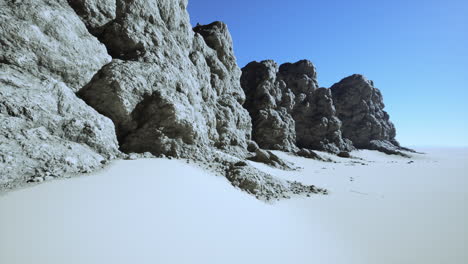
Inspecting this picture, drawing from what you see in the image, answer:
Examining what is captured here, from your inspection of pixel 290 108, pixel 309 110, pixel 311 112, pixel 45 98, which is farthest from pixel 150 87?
pixel 311 112

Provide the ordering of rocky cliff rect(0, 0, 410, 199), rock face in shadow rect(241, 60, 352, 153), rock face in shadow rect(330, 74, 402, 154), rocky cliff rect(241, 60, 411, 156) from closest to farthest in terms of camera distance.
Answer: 1. rocky cliff rect(0, 0, 410, 199)
2. rock face in shadow rect(241, 60, 352, 153)
3. rocky cliff rect(241, 60, 411, 156)
4. rock face in shadow rect(330, 74, 402, 154)

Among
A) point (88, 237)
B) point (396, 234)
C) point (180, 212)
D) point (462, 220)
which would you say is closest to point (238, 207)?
point (180, 212)

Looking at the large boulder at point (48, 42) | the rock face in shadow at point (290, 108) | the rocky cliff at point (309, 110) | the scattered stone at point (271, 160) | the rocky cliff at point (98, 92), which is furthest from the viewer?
the rocky cliff at point (309, 110)

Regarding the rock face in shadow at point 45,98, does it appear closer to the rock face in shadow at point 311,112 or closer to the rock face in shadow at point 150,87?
the rock face in shadow at point 150,87

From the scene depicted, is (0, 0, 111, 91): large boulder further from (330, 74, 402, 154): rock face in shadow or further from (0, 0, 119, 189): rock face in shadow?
(330, 74, 402, 154): rock face in shadow

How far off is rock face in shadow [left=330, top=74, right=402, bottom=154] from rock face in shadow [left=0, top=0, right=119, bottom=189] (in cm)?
6540

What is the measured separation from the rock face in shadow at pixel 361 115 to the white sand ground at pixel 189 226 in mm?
58816

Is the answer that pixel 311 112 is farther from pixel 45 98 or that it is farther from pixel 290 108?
pixel 45 98

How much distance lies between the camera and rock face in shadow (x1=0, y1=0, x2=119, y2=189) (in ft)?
15.9

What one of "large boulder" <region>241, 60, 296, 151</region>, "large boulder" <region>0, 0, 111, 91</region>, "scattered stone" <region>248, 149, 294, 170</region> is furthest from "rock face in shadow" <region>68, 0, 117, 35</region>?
"large boulder" <region>241, 60, 296, 151</region>

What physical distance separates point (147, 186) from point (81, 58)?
24.4 ft

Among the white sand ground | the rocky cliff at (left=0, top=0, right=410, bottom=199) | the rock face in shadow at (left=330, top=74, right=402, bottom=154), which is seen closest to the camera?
the white sand ground

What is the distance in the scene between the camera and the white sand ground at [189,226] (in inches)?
114

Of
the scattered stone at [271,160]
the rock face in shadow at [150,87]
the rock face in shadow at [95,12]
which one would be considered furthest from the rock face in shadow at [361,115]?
the rock face in shadow at [95,12]
